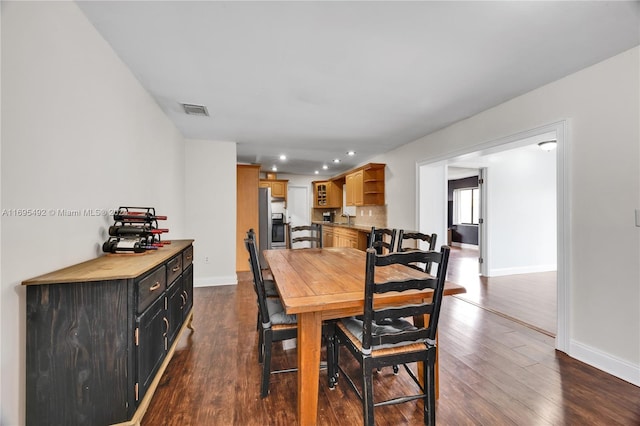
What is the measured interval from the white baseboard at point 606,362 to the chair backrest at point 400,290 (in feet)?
5.68

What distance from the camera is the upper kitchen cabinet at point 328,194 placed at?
306 inches

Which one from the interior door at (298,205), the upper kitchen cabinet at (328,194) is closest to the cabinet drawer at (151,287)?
the upper kitchen cabinet at (328,194)

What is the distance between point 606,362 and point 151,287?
10.9 feet

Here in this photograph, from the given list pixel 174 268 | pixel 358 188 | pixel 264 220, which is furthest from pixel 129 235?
pixel 358 188

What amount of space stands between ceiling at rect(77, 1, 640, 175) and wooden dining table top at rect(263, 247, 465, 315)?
160 cm

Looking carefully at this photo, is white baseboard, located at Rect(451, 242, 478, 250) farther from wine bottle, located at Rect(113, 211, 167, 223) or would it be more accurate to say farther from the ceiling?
wine bottle, located at Rect(113, 211, 167, 223)

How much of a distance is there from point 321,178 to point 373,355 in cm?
740

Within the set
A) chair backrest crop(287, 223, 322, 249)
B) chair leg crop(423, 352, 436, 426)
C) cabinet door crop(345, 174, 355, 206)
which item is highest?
cabinet door crop(345, 174, 355, 206)

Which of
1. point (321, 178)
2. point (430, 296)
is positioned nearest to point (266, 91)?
point (430, 296)

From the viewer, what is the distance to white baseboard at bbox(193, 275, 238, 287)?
438 cm

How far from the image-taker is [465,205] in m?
9.40

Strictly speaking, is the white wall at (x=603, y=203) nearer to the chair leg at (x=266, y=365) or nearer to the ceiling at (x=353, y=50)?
the ceiling at (x=353, y=50)

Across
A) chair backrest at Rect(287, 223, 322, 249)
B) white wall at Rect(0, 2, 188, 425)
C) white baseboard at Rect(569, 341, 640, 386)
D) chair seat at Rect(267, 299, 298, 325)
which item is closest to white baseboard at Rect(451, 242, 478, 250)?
white baseboard at Rect(569, 341, 640, 386)

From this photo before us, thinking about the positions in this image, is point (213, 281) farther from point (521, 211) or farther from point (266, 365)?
point (521, 211)
